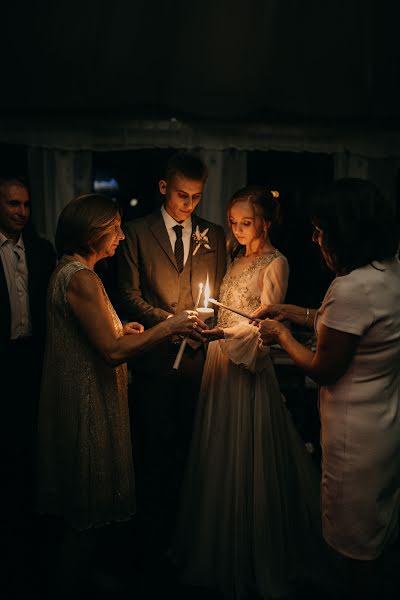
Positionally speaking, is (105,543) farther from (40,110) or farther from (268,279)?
(40,110)

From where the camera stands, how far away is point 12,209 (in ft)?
11.4

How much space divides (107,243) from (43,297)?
138 centimetres

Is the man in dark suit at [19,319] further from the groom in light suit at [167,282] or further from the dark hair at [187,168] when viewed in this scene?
the dark hair at [187,168]

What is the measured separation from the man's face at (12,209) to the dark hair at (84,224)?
4.35 feet

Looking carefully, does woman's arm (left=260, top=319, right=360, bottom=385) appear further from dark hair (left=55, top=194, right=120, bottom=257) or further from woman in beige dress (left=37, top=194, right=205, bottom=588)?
dark hair (left=55, top=194, right=120, bottom=257)

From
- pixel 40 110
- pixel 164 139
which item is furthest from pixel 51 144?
pixel 164 139

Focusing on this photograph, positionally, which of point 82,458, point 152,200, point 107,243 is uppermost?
point 152,200

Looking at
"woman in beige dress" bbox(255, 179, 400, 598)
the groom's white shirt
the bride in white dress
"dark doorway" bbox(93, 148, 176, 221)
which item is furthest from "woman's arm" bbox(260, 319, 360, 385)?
"dark doorway" bbox(93, 148, 176, 221)

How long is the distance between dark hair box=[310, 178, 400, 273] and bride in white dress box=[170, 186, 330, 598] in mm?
885

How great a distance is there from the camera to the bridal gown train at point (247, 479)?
2.69 metres

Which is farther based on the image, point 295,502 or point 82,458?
point 295,502

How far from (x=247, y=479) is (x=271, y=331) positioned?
86 centimetres

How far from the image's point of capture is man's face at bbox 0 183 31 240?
3432 mm

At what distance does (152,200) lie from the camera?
15.9 feet
